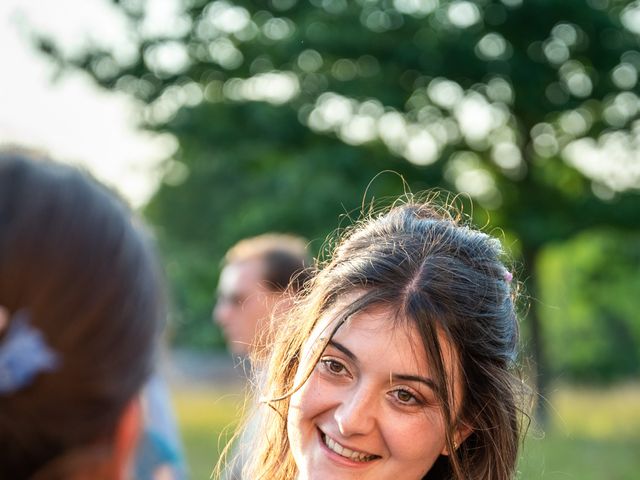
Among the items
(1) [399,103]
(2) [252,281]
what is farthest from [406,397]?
(1) [399,103]

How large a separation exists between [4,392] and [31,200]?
0.28 metres

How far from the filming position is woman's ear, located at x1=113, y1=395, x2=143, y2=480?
1499 millimetres

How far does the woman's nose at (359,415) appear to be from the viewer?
245 centimetres

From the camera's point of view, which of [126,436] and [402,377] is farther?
[402,377]

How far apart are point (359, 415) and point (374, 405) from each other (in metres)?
0.04

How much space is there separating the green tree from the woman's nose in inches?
502

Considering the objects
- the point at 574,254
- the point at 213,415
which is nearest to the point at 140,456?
the point at 213,415

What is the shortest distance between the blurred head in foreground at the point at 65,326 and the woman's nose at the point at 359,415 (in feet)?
3.25

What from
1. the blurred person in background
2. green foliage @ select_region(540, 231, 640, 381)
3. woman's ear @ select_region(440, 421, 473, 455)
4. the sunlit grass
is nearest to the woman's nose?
woman's ear @ select_region(440, 421, 473, 455)

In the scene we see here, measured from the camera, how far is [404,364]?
96.9 inches

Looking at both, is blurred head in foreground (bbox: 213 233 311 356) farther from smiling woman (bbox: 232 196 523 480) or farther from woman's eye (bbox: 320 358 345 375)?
woman's eye (bbox: 320 358 345 375)

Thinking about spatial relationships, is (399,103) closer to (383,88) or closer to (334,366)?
(383,88)

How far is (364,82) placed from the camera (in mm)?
16297

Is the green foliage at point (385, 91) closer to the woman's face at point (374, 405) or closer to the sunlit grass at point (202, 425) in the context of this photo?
the sunlit grass at point (202, 425)
